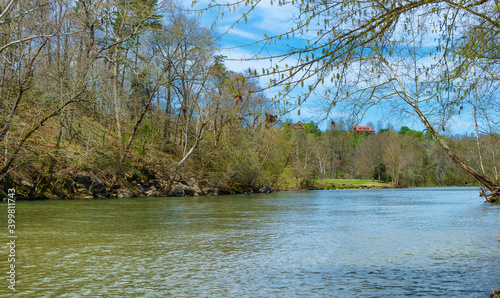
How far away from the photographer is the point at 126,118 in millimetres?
33406

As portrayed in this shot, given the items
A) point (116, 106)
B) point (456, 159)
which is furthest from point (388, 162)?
point (456, 159)

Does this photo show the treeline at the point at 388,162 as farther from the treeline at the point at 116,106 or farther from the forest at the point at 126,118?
the treeline at the point at 116,106

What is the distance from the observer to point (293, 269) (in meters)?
6.82

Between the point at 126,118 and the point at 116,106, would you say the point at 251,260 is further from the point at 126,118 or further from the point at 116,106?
the point at 126,118

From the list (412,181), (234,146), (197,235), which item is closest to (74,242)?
(197,235)

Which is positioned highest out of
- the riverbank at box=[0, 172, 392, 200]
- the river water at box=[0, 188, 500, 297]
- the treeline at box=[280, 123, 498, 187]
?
the treeline at box=[280, 123, 498, 187]

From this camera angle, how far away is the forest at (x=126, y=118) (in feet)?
57.2

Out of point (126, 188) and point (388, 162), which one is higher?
point (388, 162)

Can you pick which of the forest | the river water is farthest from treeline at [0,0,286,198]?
the river water

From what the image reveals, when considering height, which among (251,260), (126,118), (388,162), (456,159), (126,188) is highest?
(126,118)

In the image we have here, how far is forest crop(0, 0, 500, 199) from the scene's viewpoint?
17422mm

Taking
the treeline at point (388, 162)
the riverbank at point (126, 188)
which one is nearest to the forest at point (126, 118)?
the riverbank at point (126, 188)

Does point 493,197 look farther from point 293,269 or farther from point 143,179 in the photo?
point 143,179

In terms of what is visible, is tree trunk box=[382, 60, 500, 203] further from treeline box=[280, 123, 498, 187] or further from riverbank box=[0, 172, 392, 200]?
treeline box=[280, 123, 498, 187]
